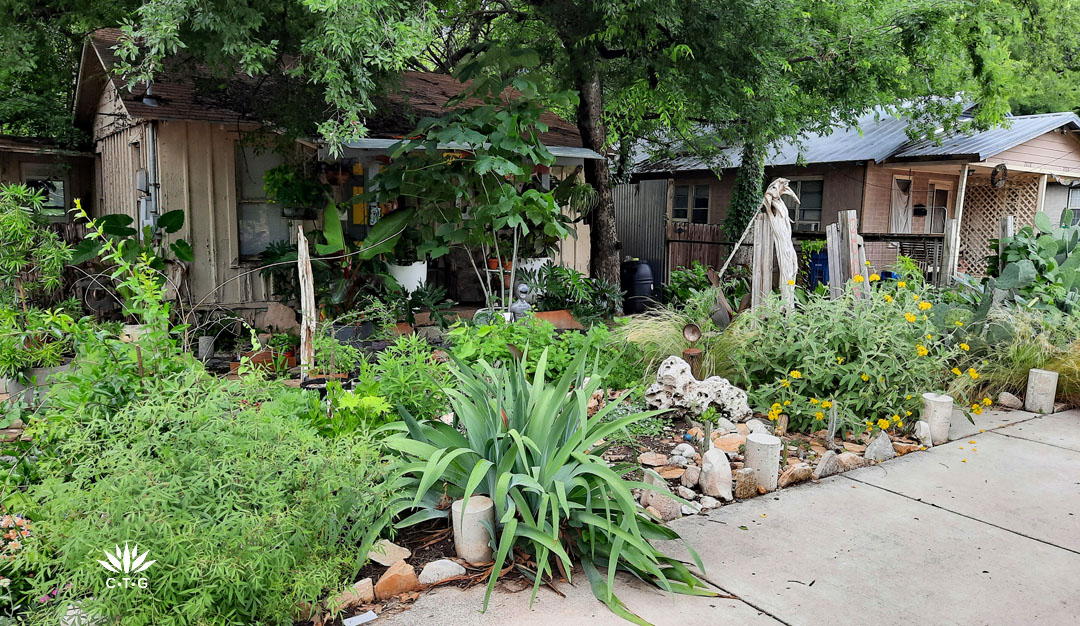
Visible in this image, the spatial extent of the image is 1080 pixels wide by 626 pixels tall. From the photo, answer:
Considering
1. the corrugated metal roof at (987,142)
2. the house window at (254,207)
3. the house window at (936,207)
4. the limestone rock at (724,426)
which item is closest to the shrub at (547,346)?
the limestone rock at (724,426)

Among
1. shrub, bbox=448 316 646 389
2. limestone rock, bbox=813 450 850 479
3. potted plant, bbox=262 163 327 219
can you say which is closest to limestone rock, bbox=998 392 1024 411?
limestone rock, bbox=813 450 850 479

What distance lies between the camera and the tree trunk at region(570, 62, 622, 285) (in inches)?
419

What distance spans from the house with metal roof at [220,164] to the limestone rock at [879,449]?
527 centimetres

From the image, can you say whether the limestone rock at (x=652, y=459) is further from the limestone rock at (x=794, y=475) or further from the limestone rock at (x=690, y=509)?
the limestone rock at (x=794, y=475)

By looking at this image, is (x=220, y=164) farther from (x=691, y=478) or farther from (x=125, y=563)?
(x=125, y=563)

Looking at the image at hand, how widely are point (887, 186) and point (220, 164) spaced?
13.5 m

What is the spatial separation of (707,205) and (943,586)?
15.9 metres

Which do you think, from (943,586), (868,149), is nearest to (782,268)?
(943,586)

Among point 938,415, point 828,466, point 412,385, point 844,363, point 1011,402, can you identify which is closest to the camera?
point 412,385

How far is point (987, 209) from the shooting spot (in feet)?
56.3

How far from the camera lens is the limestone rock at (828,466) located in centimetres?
448

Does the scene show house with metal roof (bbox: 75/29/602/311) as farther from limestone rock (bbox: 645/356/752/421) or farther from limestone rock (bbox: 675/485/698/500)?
limestone rock (bbox: 675/485/698/500)

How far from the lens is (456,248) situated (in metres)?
9.94

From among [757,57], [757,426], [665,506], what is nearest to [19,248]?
[665,506]
